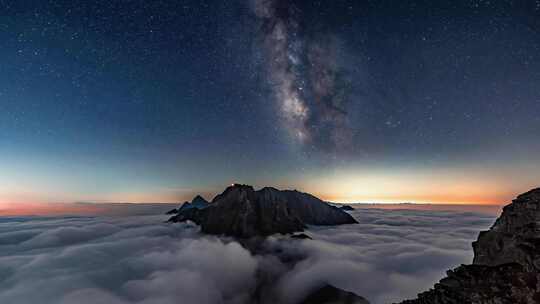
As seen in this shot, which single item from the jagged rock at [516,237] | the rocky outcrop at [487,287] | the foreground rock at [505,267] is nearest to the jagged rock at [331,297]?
the rocky outcrop at [487,287]

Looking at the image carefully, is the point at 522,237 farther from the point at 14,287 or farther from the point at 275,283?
the point at 14,287

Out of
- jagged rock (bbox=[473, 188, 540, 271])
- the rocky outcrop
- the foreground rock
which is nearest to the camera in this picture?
the rocky outcrop

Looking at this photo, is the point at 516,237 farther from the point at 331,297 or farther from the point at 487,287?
the point at 331,297

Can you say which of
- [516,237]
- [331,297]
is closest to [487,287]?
[516,237]

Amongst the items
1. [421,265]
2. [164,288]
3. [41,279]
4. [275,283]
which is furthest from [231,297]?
[41,279]

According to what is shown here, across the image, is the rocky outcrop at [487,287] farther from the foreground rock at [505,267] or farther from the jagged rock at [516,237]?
the jagged rock at [516,237]

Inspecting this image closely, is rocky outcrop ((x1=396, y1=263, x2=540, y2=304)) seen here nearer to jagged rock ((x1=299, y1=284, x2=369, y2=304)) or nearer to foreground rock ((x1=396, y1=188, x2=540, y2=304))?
foreground rock ((x1=396, y1=188, x2=540, y2=304))

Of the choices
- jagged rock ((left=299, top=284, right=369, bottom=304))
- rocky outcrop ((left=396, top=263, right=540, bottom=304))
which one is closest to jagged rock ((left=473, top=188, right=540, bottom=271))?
rocky outcrop ((left=396, top=263, right=540, bottom=304))
